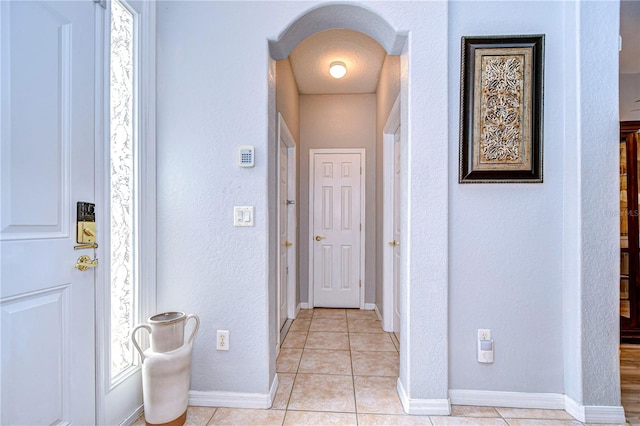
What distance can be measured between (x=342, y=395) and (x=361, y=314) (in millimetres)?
1777

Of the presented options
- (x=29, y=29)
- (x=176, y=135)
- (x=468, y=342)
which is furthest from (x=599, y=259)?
(x=29, y=29)

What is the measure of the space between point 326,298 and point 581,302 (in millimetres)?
2678

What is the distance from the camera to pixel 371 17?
189 centimetres

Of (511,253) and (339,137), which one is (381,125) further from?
(511,253)

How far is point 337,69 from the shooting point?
3.24 meters

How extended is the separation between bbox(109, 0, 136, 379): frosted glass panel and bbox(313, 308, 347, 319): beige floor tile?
2220 mm

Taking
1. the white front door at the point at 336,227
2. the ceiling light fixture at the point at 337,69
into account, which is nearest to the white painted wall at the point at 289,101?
the white front door at the point at 336,227

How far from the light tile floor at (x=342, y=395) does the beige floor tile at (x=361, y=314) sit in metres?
0.58

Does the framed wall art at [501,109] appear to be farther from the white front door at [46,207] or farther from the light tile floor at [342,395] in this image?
the white front door at [46,207]

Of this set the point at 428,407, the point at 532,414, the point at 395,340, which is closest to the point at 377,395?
the point at 428,407

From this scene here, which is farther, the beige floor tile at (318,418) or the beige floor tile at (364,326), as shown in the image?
the beige floor tile at (364,326)

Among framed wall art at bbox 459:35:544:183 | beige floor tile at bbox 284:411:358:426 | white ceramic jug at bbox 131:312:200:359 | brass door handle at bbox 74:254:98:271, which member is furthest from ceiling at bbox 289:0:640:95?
beige floor tile at bbox 284:411:358:426

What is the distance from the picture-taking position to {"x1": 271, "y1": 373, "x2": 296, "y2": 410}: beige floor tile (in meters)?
1.87

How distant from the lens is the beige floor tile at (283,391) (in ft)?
6.15
